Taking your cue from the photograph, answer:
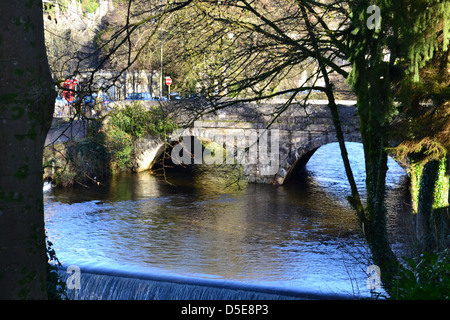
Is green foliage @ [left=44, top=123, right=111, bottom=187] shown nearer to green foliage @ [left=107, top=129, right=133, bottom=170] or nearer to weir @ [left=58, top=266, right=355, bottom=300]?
green foliage @ [left=107, top=129, right=133, bottom=170]

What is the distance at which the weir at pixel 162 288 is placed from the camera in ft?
27.6

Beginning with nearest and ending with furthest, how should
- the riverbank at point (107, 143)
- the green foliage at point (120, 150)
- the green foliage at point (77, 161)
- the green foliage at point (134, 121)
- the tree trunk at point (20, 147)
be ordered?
the tree trunk at point (20, 147)
the green foliage at point (77, 161)
the riverbank at point (107, 143)
the green foliage at point (120, 150)
the green foliage at point (134, 121)

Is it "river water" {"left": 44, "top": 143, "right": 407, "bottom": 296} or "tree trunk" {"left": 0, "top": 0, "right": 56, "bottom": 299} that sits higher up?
"tree trunk" {"left": 0, "top": 0, "right": 56, "bottom": 299}

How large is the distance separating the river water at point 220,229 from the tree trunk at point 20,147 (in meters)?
4.39

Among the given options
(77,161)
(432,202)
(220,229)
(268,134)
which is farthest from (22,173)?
(268,134)

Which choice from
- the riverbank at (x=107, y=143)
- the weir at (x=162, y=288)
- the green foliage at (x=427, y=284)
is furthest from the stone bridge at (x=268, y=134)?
the green foliage at (x=427, y=284)

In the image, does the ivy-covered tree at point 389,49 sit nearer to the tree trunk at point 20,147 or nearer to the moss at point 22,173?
the tree trunk at point 20,147

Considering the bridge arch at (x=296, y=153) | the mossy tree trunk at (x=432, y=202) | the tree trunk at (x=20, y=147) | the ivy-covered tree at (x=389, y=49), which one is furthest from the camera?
the bridge arch at (x=296, y=153)

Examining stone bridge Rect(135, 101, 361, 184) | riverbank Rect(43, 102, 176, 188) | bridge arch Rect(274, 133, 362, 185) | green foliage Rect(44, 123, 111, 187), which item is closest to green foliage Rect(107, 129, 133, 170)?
riverbank Rect(43, 102, 176, 188)

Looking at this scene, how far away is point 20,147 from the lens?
2.94m

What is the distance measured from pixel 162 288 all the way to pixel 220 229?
4.66 metres

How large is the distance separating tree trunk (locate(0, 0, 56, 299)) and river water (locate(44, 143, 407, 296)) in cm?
439

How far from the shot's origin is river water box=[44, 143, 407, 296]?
10156 mm

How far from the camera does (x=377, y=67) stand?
234 inches
